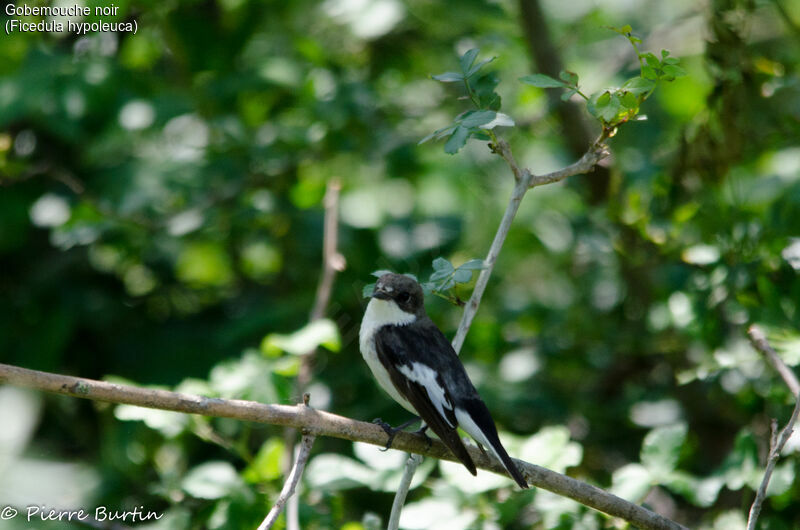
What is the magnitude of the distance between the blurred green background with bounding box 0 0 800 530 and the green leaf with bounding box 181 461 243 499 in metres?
0.15

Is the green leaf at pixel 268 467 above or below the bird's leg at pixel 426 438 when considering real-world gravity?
below

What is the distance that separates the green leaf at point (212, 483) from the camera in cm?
310

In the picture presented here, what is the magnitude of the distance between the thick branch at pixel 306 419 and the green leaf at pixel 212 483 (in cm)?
82

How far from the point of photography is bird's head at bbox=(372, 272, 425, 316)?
3299 millimetres

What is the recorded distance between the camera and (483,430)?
293 centimetres

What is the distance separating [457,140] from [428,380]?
3.73ft

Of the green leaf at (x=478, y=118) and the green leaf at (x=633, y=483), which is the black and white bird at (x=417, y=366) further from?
the green leaf at (x=478, y=118)

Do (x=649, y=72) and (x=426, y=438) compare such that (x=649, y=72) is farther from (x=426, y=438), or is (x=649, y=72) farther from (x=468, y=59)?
(x=426, y=438)

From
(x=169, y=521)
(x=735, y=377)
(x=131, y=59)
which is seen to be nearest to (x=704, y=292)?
(x=735, y=377)

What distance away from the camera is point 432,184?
15.0 ft

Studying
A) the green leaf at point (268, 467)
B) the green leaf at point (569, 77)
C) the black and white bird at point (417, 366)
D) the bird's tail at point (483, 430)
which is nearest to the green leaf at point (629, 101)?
the green leaf at point (569, 77)

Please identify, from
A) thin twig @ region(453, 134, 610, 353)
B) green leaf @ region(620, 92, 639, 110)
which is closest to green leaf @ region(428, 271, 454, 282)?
thin twig @ region(453, 134, 610, 353)

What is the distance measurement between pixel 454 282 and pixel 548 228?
2.61m

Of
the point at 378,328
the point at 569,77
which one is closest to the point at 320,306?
the point at 378,328
